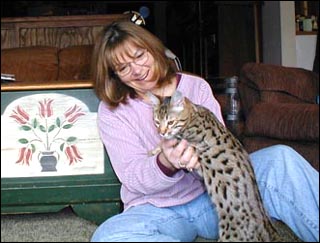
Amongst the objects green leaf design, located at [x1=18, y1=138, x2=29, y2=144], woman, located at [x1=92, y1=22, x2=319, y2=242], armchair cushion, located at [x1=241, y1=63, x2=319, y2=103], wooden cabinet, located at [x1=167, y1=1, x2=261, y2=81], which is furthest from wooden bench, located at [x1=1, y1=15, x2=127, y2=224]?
wooden cabinet, located at [x1=167, y1=1, x2=261, y2=81]

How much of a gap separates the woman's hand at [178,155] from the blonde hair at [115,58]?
0.33m

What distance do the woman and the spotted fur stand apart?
0.05m

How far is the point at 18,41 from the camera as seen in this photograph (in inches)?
159

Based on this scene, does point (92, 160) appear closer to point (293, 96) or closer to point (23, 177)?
point (23, 177)

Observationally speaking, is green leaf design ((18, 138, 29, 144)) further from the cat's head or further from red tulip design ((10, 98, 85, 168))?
the cat's head

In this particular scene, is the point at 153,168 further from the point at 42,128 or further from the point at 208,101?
the point at 42,128

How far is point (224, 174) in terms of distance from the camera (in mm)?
1650

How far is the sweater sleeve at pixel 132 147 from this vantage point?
1704 millimetres

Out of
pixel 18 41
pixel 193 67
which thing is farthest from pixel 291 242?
pixel 193 67

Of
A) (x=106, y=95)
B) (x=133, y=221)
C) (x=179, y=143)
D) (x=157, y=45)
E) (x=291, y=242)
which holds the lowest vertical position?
(x=291, y=242)

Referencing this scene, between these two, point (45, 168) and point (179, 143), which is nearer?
point (179, 143)

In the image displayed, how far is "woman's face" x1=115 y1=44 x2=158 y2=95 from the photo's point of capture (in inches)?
72.0

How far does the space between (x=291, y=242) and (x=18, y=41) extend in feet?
9.17

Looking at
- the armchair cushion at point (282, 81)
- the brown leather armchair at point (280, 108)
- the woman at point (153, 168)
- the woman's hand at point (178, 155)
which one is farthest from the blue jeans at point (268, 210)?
the armchair cushion at point (282, 81)
